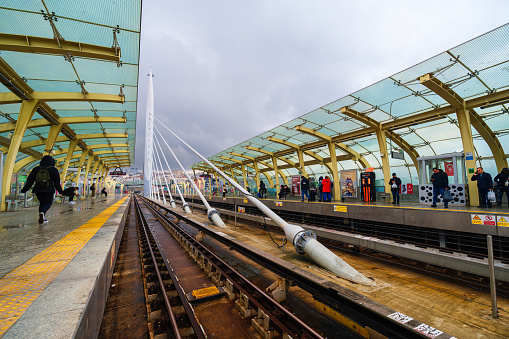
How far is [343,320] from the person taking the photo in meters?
4.21

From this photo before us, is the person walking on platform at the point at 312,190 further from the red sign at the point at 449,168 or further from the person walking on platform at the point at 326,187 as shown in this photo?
the red sign at the point at 449,168

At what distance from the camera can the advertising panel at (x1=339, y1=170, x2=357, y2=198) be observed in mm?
15039

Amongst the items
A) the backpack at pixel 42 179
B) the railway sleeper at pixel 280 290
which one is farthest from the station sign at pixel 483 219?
the backpack at pixel 42 179

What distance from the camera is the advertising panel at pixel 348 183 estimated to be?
1504 centimetres

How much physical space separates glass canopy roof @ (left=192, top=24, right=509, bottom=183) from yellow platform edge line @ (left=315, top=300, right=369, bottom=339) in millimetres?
9807

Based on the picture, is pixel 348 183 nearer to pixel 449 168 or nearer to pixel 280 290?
pixel 449 168

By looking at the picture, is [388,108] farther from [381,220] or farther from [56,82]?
[56,82]

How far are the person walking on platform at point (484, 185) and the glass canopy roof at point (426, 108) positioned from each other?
3743 mm

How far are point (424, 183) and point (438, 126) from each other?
6.27 metres

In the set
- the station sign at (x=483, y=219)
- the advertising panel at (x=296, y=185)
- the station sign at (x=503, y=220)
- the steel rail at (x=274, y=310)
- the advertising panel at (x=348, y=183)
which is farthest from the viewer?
the advertising panel at (x=296, y=185)

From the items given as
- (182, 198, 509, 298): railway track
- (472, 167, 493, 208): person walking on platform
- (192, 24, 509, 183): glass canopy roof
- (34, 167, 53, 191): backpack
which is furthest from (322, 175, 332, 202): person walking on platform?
(34, 167, 53, 191): backpack

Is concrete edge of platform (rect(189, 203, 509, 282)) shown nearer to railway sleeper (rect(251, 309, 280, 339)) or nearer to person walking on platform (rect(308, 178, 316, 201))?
railway sleeper (rect(251, 309, 280, 339))

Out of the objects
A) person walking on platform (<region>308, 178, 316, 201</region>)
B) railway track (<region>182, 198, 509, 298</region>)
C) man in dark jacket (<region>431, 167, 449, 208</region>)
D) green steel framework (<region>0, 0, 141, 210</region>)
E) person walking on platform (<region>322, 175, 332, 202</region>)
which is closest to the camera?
railway track (<region>182, 198, 509, 298</region>)

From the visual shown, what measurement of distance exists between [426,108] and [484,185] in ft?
17.0
